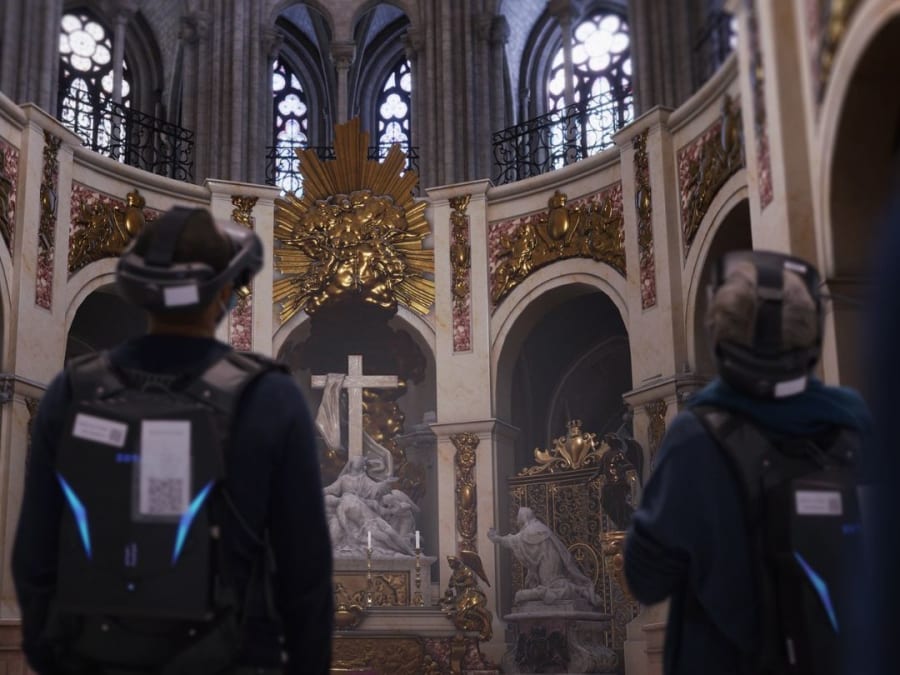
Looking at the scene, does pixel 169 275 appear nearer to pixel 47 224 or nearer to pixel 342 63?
pixel 47 224

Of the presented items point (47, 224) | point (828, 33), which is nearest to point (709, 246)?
point (828, 33)

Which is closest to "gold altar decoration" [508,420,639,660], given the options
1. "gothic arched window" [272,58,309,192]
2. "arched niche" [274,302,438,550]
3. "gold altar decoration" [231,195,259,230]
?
"arched niche" [274,302,438,550]

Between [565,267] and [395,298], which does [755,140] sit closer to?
[565,267]

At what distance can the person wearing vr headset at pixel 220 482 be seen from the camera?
7.83 feet

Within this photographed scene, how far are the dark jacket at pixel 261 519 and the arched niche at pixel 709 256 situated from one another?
27.2 ft

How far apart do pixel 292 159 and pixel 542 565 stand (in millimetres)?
7646

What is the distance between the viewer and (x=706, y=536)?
2.75 m

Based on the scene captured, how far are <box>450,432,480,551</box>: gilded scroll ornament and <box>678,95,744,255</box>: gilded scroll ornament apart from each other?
10.6 feet

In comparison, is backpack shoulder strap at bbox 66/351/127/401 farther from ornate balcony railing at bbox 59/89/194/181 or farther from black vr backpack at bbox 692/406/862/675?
ornate balcony railing at bbox 59/89/194/181

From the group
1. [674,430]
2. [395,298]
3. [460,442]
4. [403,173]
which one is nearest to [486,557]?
[460,442]

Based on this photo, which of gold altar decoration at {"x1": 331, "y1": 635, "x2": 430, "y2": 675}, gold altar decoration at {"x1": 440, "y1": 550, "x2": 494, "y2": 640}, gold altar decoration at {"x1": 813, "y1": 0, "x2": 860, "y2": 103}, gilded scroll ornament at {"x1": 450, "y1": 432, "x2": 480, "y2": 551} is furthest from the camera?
gilded scroll ornament at {"x1": 450, "y1": 432, "x2": 480, "y2": 551}

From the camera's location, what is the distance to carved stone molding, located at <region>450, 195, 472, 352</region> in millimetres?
13547

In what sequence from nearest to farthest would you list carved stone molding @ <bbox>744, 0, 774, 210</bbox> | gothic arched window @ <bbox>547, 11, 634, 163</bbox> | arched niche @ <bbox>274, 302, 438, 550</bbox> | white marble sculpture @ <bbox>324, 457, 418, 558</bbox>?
1. carved stone molding @ <bbox>744, 0, 774, 210</bbox>
2. white marble sculpture @ <bbox>324, 457, 418, 558</bbox>
3. arched niche @ <bbox>274, 302, 438, 550</bbox>
4. gothic arched window @ <bbox>547, 11, 634, 163</bbox>

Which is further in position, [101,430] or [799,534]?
[799,534]
